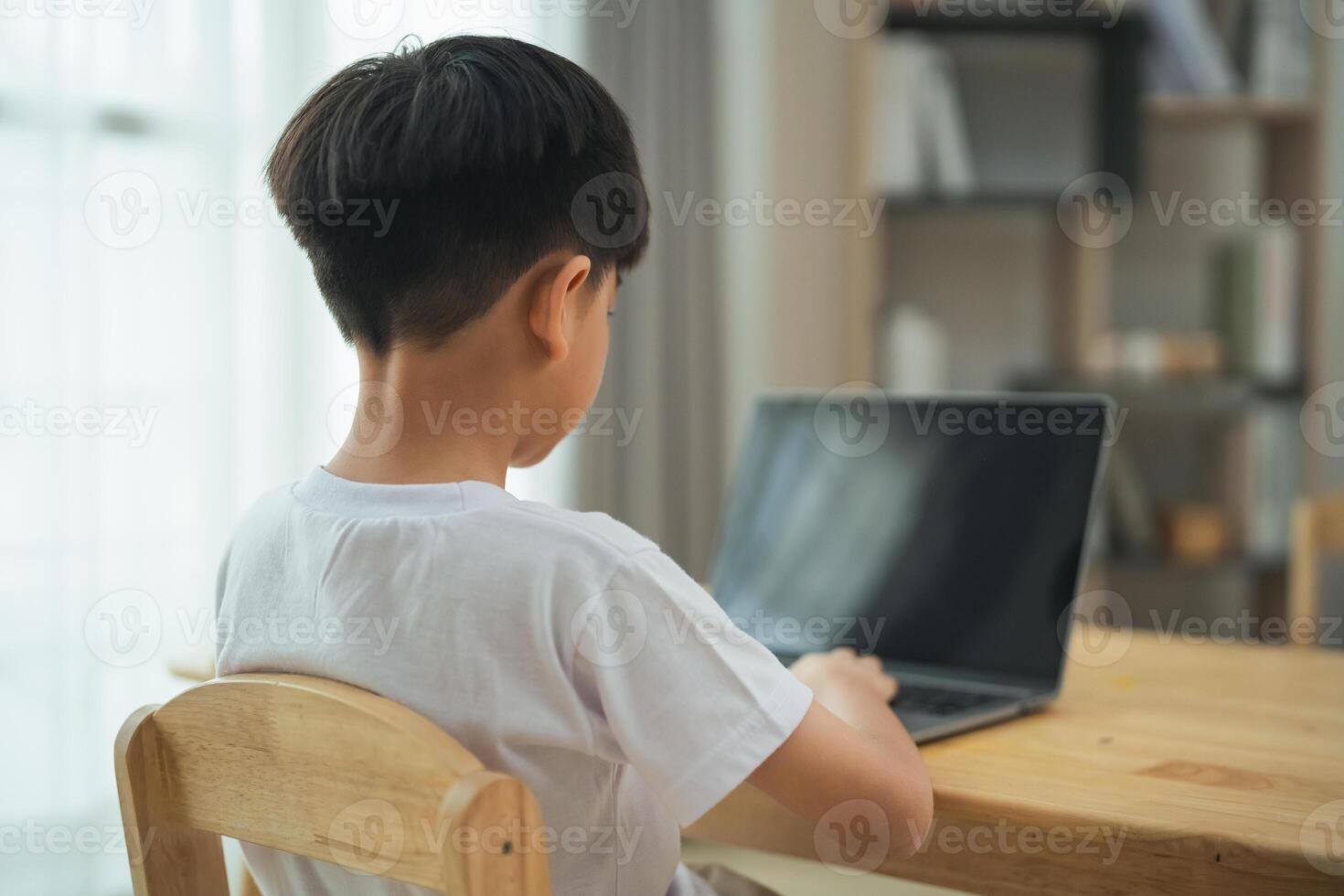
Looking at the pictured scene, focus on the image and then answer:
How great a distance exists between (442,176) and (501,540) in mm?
221

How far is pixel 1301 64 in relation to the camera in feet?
8.95

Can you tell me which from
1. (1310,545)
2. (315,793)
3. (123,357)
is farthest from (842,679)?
(123,357)

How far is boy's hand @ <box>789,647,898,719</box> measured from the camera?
0.89 metres

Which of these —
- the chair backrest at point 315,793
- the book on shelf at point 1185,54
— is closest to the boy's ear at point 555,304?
the chair backrest at point 315,793

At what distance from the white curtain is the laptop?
81 cm

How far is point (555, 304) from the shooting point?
2.54 ft

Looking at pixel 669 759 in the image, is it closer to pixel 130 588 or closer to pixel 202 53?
pixel 130 588

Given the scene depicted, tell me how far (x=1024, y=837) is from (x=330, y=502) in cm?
48

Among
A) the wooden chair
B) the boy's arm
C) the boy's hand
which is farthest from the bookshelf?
the boy's arm

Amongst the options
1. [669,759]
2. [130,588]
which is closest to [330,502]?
[669,759]

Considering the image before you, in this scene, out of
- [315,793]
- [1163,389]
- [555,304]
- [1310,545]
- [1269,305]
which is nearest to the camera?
[315,793]

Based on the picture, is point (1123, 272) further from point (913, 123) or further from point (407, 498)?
point (407, 498)

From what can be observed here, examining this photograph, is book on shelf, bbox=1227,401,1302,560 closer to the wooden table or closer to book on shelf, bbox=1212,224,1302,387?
book on shelf, bbox=1212,224,1302,387

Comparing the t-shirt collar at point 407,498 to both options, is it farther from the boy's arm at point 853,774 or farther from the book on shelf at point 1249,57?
the book on shelf at point 1249,57
